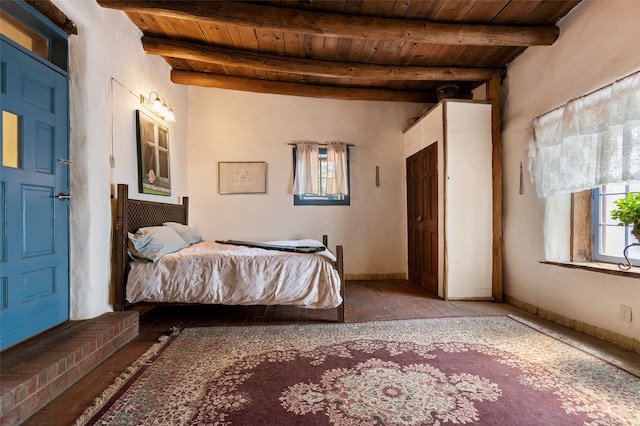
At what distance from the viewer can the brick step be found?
4.40ft

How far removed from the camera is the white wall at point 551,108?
215cm

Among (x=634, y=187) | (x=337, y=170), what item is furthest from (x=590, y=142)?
(x=337, y=170)

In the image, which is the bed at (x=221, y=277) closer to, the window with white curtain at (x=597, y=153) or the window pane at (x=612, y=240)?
the window with white curtain at (x=597, y=153)

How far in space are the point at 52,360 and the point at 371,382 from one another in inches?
70.2

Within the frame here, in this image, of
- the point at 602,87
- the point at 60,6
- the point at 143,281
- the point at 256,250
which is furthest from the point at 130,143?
the point at 602,87

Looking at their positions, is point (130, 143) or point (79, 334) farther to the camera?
point (130, 143)

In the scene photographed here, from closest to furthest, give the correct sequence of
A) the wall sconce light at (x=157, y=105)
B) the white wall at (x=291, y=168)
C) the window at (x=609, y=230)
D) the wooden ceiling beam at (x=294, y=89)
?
the window at (x=609, y=230), the wall sconce light at (x=157, y=105), the wooden ceiling beam at (x=294, y=89), the white wall at (x=291, y=168)

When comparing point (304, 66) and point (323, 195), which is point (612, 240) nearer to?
point (323, 195)

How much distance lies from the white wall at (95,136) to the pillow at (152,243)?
21cm

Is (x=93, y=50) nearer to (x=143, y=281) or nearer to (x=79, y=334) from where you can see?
(x=143, y=281)

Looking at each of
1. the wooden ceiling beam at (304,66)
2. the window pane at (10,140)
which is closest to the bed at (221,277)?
the window pane at (10,140)

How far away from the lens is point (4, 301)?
1661 millimetres

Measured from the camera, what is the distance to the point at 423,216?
3.92 m

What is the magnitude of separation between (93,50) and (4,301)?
194 centimetres
